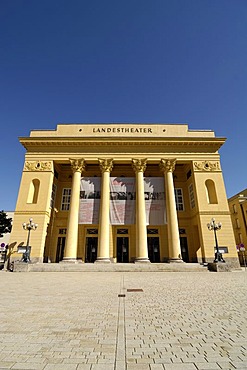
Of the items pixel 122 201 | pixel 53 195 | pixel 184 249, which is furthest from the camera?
pixel 184 249

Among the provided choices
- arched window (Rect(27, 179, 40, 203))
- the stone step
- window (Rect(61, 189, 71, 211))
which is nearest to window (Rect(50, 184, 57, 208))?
window (Rect(61, 189, 71, 211))

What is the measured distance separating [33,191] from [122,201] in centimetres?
999

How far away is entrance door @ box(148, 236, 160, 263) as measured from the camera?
22766 millimetres

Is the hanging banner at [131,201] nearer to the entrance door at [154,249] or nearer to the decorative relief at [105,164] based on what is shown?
the decorative relief at [105,164]

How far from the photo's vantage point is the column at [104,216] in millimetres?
19094

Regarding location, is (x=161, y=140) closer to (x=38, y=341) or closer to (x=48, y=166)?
(x=48, y=166)

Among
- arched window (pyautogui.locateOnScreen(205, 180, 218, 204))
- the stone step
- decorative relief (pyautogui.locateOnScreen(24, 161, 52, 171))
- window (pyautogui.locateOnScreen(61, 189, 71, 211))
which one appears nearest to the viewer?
the stone step

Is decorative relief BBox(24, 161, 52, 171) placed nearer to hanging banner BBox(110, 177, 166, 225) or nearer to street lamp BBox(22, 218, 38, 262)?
street lamp BBox(22, 218, 38, 262)

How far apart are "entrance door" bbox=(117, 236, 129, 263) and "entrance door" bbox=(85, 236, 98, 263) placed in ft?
8.77

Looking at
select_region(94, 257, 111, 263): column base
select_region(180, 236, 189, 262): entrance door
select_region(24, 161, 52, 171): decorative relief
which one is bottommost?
select_region(94, 257, 111, 263): column base

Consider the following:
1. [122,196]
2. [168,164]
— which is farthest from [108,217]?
[168,164]

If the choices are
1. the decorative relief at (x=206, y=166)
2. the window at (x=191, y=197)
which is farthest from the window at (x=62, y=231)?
the decorative relief at (x=206, y=166)

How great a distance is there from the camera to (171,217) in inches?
794

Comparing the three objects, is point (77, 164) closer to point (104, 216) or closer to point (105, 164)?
point (105, 164)
